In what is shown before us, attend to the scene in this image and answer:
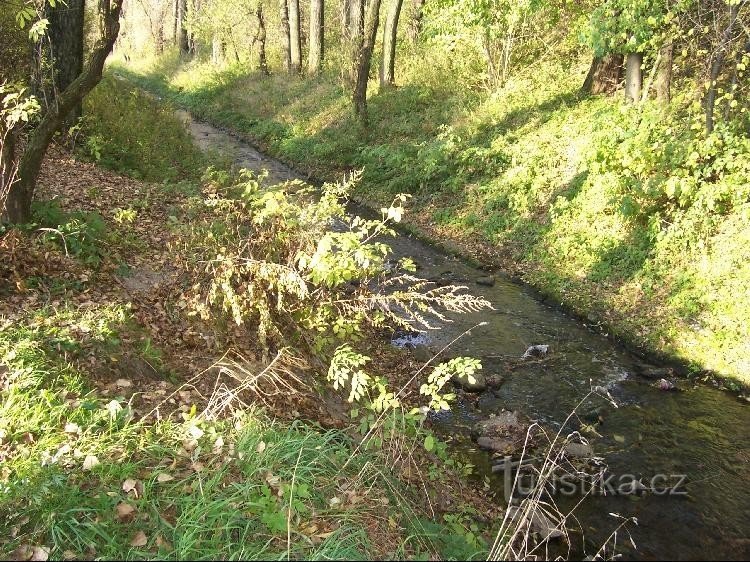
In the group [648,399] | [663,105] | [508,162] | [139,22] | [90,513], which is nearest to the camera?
[90,513]

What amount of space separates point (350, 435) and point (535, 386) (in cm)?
322

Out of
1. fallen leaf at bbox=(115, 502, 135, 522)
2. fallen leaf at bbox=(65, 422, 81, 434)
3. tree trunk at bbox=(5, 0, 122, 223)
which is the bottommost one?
fallen leaf at bbox=(115, 502, 135, 522)

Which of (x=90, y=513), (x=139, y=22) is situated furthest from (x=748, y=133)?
(x=139, y=22)

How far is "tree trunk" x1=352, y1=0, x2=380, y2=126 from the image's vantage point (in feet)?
51.3

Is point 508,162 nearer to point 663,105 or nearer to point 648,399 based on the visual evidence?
point 663,105

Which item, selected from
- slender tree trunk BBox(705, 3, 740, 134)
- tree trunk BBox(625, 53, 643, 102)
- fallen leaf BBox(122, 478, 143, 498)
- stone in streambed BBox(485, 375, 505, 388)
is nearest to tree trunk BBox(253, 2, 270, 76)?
tree trunk BBox(625, 53, 643, 102)

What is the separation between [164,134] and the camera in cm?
1317

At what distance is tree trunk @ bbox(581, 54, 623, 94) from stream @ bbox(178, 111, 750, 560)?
22.5ft

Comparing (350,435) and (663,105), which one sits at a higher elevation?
(663,105)

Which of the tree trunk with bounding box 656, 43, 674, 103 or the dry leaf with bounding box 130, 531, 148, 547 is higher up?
→ the tree trunk with bounding box 656, 43, 674, 103

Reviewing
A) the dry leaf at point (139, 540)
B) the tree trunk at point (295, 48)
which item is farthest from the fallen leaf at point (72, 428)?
the tree trunk at point (295, 48)

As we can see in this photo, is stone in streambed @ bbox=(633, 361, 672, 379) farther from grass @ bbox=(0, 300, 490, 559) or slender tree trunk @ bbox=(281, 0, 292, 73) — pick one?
slender tree trunk @ bbox=(281, 0, 292, 73)

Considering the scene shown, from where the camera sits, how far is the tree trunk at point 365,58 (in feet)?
51.3

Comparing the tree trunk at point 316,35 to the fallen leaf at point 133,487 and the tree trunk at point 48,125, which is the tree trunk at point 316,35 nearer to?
the tree trunk at point 48,125
